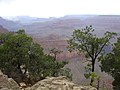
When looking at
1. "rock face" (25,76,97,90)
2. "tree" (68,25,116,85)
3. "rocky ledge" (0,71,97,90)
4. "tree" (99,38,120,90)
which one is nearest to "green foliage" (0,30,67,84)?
"tree" (68,25,116,85)

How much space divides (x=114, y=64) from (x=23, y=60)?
44.7 ft

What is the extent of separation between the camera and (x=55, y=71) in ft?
155

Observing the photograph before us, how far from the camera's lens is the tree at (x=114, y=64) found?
39.8 m

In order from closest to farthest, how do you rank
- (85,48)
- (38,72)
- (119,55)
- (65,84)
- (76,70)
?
(65,84)
(119,55)
(85,48)
(38,72)
(76,70)

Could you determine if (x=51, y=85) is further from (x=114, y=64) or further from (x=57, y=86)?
(x=114, y=64)

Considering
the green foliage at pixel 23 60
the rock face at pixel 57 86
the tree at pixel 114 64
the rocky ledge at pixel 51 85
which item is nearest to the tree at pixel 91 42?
the tree at pixel 114 64

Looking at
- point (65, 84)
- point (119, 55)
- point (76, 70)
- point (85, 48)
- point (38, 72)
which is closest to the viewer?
point (65, 84)

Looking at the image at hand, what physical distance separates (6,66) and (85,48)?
478 inches

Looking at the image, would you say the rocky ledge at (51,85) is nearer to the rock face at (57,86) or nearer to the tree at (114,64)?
the rock face at (57,86)

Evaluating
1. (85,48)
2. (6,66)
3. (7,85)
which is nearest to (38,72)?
(6,66)

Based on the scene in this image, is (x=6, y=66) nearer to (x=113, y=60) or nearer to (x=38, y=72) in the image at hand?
(x=38, y=72)

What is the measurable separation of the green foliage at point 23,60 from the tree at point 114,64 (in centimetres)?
879

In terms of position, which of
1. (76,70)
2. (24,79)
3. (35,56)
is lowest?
(76,70)

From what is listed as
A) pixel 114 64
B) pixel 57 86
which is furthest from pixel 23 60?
pixel 57 86
